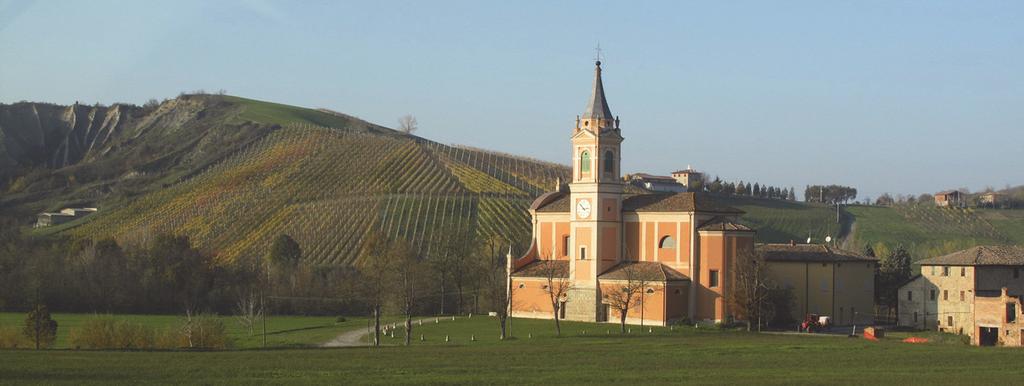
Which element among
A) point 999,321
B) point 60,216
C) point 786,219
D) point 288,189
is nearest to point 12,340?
point 999,321

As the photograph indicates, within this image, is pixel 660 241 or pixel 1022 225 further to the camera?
pixel 1022 225

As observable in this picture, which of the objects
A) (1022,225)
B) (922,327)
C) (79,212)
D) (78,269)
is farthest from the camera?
(1022,225)

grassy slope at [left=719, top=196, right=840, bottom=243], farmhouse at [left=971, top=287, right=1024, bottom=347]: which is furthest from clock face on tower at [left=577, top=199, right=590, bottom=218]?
grassy slope at [left=719, top=196, right=840, bottom=243]

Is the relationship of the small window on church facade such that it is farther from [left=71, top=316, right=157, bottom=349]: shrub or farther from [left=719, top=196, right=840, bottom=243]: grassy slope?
[left=719, top=196, right=840, bottom=243]: grassy slope

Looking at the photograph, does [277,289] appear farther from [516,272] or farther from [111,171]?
[111,171]

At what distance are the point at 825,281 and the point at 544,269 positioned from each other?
1714cm

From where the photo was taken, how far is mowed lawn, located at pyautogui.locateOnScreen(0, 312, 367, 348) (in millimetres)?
60319

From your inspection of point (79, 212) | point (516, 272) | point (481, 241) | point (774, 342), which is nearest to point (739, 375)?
point (774, 342)

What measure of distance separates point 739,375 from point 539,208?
134ft

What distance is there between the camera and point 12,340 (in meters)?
52.8

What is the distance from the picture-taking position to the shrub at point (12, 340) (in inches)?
2064

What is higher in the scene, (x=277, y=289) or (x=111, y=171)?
(x=111, y=171)

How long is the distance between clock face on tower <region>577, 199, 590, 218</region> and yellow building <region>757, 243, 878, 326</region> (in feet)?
35.1

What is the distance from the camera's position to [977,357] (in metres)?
49.8
